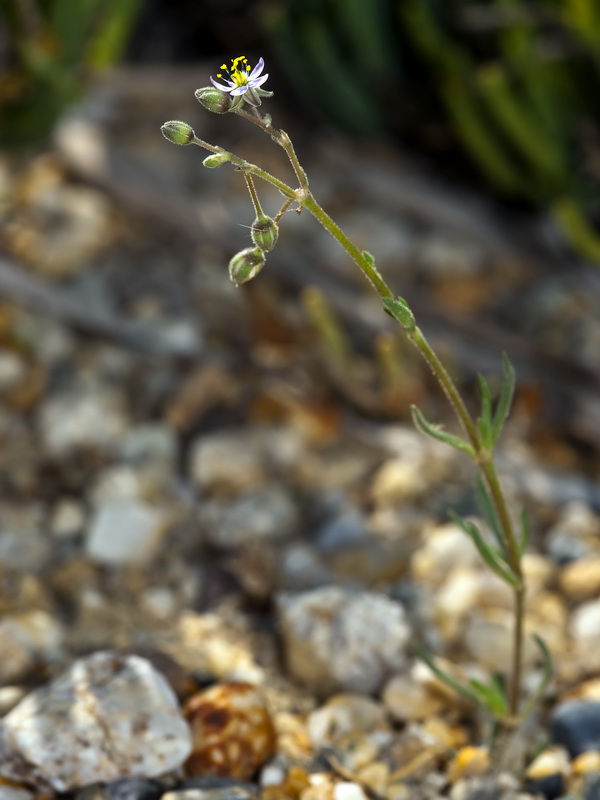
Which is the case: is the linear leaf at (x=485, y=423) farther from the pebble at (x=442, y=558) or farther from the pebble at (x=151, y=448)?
the pebble at (x=151, y=448)

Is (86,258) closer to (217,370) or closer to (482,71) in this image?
(217,370)

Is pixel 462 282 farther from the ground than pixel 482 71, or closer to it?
closer to it

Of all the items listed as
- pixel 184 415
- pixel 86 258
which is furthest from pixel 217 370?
pixel 86 258

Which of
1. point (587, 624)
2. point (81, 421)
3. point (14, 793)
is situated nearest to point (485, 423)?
point (587, 624)

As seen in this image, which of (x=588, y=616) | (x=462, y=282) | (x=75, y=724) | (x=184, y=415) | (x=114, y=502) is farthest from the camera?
(x=462, y=282)

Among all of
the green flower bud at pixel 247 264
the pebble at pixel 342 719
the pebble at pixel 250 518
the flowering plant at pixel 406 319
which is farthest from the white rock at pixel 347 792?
the green flower bud at pixel 247 264
